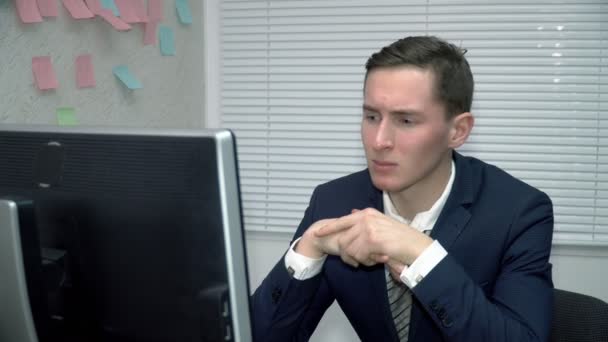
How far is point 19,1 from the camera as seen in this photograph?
62.8 inches

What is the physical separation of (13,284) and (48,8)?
1088 mm

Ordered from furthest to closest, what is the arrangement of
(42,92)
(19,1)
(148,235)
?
(42,92) → (19,1) → (148,235)

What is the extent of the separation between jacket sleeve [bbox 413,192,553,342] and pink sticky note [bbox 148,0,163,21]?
55.8 inches

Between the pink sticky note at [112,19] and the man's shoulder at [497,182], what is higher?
the pink sticky note at [112,19]

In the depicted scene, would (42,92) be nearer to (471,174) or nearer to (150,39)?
(150,39)

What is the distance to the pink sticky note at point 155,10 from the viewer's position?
2225 mm

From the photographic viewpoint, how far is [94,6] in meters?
1.86

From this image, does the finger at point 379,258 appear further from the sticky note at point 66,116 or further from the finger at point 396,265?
the sticky note at point 66,116

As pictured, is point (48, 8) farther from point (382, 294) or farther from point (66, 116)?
point (382, 294)

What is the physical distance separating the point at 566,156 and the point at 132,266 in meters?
1.95

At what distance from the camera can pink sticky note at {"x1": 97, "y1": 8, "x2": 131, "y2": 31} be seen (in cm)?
190

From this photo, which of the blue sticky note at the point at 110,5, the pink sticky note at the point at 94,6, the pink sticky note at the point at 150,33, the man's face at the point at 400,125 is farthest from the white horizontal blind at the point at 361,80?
the man's face at the point at 400,125

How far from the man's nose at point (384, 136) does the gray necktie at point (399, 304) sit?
1.13ft

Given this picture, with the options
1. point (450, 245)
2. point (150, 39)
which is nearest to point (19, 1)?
point (150, 39)
